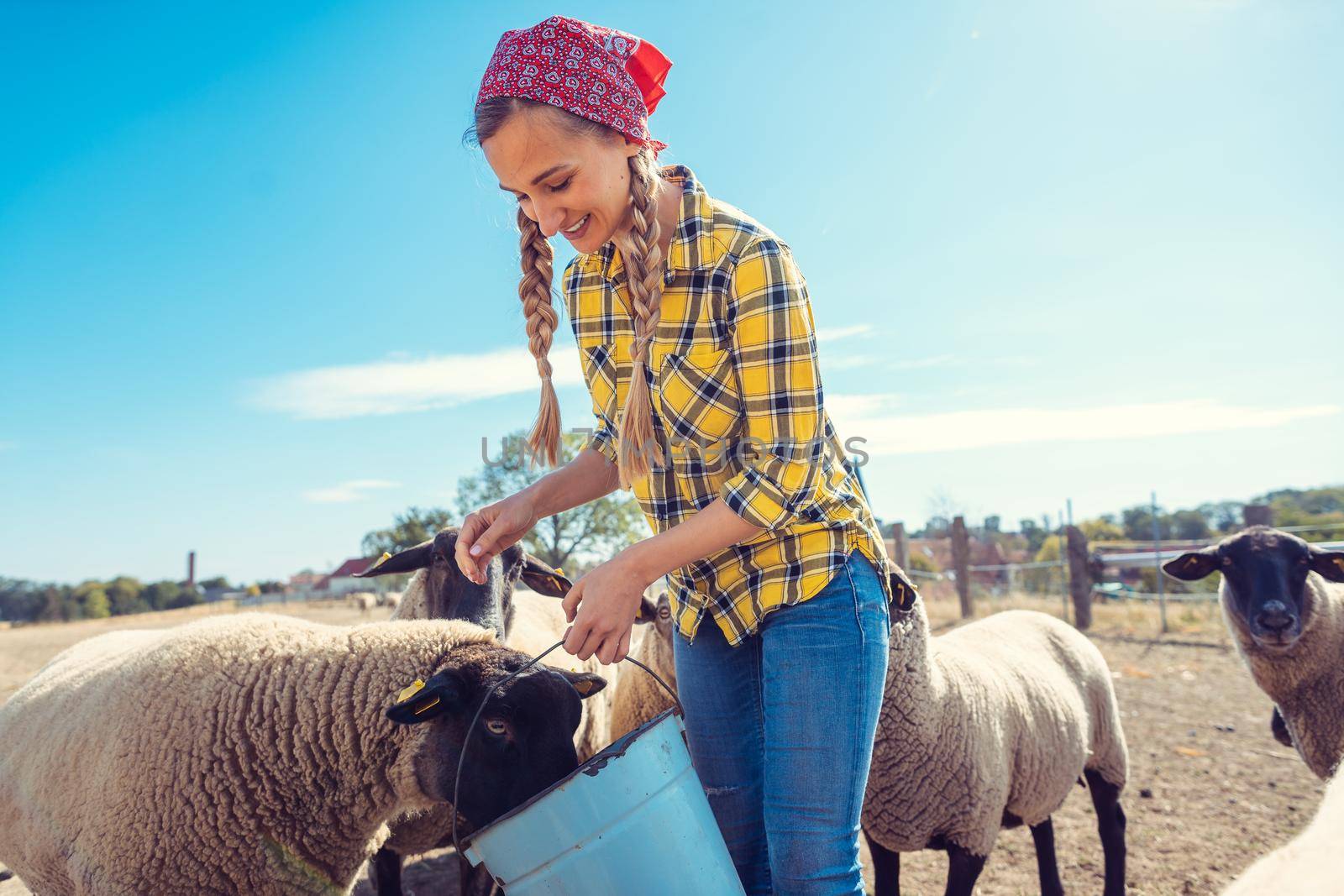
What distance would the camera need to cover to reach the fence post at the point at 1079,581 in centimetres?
1418

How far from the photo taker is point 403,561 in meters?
5.38

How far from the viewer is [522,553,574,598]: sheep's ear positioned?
5.71m

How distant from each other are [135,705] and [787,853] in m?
2.53

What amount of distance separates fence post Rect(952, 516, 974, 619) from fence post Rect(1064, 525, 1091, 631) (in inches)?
77.1

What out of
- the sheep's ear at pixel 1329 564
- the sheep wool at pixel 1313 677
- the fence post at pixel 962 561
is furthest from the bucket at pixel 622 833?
the fence post at pixel 962 561

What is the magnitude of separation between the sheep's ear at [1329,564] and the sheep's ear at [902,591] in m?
3.49

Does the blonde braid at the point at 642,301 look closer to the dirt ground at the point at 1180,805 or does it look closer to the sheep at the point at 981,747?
the sheep at the point at 981,747

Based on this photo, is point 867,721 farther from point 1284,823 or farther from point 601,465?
point 1284,823

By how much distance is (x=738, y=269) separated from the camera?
69.7 inches

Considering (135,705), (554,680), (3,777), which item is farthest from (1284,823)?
(3,777)

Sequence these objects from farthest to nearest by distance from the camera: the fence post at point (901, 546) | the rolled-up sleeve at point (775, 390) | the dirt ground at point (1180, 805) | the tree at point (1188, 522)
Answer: the tree at point (1188, 522) < the fence post at point (901, 546) < the dirt ground at point (1180, 805) < the rolled-up sleeve at point (775, 390)

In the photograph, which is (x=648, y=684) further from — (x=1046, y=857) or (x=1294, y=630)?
(x=1294, y=630)

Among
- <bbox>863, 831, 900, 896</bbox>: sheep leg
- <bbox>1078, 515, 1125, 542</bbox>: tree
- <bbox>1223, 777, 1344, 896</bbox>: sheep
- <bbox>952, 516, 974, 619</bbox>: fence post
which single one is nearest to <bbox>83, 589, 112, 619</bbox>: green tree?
<bbox>952, 516, 974, 619</bbox>: fence post

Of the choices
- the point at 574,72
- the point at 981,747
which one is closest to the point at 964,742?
the point at 981,747
